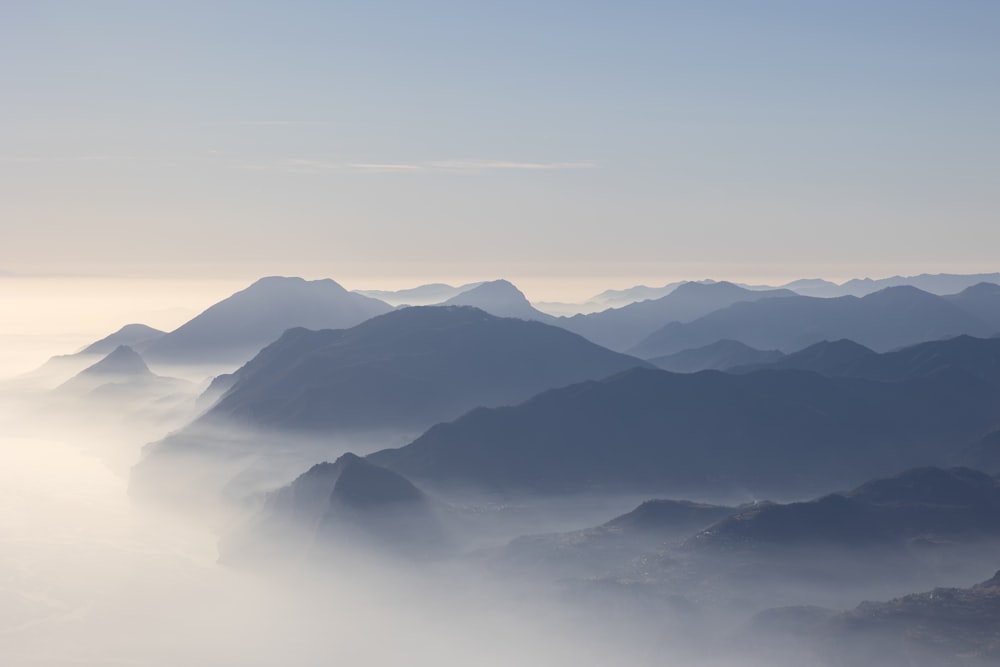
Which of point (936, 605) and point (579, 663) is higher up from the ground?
point (936, 605)

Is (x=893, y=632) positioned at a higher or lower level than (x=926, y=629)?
lower

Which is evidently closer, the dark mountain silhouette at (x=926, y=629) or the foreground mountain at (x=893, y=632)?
the dark mountain silhouette at (x=926, y=629)

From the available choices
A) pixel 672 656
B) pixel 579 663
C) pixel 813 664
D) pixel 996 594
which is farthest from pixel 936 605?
pixel 579 663

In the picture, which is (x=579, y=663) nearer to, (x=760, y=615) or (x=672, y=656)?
(x=672, y=656)

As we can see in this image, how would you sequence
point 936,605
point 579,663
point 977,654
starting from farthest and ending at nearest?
point 579,663 < point 936,605 < point 977,654

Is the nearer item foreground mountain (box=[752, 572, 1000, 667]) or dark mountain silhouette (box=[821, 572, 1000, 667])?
dark mountain silhouette (box=[821, 572, 1000, 667])

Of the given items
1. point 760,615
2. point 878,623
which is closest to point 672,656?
point 760,615

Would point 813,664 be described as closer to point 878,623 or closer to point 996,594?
point 878,623

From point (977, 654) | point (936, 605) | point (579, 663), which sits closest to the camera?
point (977, 654)

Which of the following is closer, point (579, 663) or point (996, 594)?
point (996, 594)
